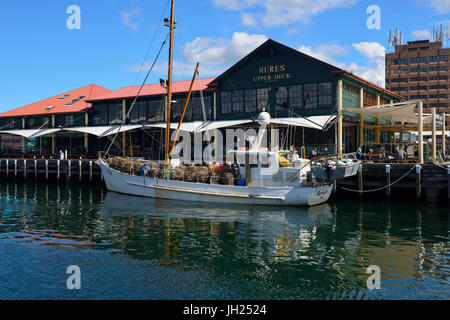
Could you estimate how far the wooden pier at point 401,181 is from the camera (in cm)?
2214

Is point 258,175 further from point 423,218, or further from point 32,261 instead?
point 32,261

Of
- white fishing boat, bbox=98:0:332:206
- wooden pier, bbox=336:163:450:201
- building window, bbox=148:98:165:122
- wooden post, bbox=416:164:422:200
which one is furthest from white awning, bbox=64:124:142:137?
wooden post, bbox=416:164:422:200

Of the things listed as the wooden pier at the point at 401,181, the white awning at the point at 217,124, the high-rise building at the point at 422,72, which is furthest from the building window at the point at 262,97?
the high-rise building at the point at 422,72

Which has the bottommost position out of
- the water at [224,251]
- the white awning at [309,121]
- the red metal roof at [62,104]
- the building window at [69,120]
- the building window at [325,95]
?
the water at [224,251]

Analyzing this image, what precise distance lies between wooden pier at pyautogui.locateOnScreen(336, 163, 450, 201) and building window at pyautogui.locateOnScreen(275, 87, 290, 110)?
33.6 ft

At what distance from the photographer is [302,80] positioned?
32.1 metres

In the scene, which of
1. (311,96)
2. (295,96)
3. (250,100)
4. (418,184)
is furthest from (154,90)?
(418,184)

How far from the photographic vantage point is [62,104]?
4781 cm

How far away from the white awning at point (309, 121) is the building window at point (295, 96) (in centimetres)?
242

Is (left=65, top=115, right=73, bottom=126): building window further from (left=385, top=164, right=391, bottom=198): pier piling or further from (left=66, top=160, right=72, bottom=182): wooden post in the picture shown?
(left=385, top=164, right=391, bottom=198): pier piling

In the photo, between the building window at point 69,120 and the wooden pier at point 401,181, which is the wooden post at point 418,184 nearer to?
the wooden pier at point 401,181

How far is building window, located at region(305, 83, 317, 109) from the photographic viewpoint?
1248 inches

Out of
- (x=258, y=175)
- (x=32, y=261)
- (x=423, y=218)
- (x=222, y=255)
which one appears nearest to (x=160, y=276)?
(x=222, y=255)
